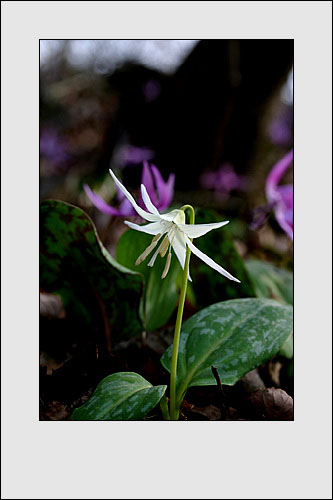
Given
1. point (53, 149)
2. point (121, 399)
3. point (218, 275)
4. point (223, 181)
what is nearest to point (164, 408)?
point (121, 399)

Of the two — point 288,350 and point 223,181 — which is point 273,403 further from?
point 223,181

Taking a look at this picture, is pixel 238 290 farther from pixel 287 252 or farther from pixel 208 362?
pixel 287 252

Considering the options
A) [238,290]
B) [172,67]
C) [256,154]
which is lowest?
[238,290]

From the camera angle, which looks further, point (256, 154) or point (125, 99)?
point (125, 99)

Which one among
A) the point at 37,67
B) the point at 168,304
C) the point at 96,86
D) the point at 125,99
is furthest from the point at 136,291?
the point at 96,86

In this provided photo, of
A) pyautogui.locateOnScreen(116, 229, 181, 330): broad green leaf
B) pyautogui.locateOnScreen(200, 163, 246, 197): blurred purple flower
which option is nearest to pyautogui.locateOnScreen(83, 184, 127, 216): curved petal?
pyautogui.locateOnScreen(116, 229, 181, 330): broad green leaf

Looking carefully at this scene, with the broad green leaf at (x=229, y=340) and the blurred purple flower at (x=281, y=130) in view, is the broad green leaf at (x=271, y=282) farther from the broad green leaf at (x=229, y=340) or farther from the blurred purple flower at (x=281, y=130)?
the blurred purple flower at (x=281, y=130)
